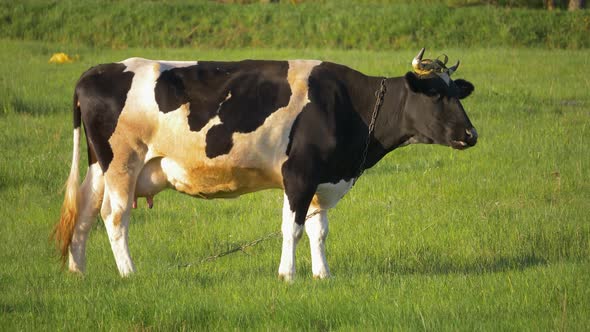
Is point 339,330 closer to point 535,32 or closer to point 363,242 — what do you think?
point 363,242

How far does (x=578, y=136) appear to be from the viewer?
14531 millimetres

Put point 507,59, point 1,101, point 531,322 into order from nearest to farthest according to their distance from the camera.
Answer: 1. point 531,322
2. point 1,101
3. point 507,59

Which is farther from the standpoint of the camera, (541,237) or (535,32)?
(535,32)

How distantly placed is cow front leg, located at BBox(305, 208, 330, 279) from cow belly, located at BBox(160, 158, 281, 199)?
1.47 ft

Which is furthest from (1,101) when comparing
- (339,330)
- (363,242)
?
(339,330)

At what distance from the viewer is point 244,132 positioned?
8.41 m

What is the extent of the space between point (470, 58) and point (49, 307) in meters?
18.2

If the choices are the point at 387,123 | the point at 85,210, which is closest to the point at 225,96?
the point at 387,123

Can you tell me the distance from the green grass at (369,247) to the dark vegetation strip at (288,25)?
11006mm

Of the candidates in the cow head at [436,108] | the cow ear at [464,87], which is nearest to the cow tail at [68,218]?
the cow head at [436,108]

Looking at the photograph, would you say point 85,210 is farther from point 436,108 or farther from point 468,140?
point 468,140

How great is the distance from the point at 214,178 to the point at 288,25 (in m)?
21.9

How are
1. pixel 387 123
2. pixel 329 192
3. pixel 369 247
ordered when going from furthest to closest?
pixel 369 247 < pixel 387 123 < pixel 329 192

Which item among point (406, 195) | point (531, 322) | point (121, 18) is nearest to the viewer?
point (531, 322)
